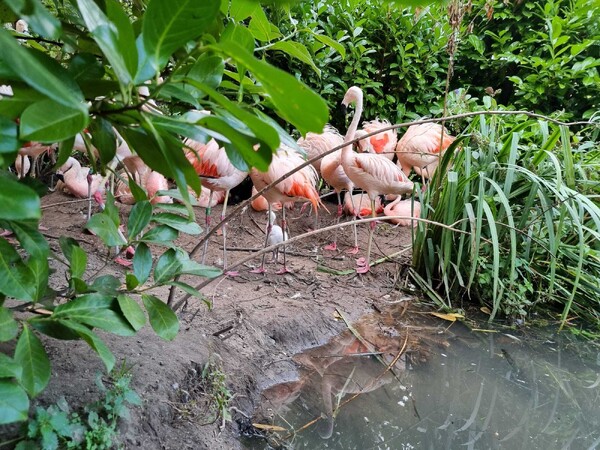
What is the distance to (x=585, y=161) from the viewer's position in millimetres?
3371

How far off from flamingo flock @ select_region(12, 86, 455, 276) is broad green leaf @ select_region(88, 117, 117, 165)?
1712 millimetres

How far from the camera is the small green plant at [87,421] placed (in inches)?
42.2

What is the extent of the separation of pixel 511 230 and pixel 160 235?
7.63ft

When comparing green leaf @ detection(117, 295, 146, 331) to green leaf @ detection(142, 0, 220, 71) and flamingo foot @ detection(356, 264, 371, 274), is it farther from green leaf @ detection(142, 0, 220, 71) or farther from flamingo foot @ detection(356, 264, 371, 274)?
flamingo foot @ detection(356, 264, 371, 274)

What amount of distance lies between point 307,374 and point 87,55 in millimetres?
1727

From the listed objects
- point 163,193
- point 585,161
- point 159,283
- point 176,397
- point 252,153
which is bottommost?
point 176,397

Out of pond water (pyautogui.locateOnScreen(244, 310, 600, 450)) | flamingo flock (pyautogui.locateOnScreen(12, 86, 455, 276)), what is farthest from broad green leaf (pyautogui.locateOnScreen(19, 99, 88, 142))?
flamingo flock (pyautogui.locateOnScreen(12, 86, 455, 276))

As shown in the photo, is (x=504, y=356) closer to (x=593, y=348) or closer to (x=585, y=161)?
(x=593, y=348)

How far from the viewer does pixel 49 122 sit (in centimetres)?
52

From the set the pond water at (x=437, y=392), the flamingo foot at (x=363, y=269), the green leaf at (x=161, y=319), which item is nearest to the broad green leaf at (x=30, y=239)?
the green leaf at (x=161, y=319)

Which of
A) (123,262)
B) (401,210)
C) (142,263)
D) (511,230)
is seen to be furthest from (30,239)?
(401,210)

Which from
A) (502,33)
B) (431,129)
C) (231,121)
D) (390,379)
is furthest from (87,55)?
(502,33)

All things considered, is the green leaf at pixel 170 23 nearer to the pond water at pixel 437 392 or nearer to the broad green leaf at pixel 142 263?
the broad green leaf at pixel 142 263

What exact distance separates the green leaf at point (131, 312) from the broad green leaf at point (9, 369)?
179 millimetres
